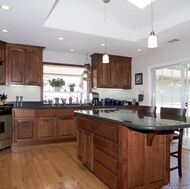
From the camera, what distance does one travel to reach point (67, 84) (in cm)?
538

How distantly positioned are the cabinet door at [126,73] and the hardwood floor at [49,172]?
2573mm

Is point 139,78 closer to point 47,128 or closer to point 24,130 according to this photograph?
point 47,128

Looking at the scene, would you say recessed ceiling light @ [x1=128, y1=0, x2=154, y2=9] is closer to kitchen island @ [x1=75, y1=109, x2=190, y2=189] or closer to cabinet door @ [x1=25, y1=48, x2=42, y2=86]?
kitchen island @ [x1=75, y1=109, x2=190, y2=189]

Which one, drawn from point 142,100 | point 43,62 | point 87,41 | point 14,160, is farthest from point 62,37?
point 142,100

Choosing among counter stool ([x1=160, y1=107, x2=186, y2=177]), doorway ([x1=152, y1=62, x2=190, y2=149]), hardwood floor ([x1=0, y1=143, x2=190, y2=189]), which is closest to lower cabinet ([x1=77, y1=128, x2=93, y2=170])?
hardwood floor ([x1=0, y1=143, x2=190, y2=189])

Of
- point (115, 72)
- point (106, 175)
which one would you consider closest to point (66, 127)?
point (115, 72)

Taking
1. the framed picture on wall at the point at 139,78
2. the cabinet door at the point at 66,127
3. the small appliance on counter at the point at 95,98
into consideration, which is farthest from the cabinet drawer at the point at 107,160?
the framed picture on wall at the point at 139,78

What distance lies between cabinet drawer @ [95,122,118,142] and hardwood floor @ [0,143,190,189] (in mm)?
665

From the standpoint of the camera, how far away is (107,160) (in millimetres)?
2203

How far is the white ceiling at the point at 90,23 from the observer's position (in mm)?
2979

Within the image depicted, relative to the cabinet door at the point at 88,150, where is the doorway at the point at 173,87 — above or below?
above

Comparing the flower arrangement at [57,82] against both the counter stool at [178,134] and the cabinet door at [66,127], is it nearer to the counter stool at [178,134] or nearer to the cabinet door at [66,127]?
the cabinet door at [66,127]

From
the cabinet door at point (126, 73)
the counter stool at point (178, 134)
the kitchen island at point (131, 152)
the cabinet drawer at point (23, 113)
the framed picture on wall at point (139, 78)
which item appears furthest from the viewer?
the cabinet door at point (126, 73)

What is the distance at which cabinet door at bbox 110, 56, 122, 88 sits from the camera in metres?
5.51
